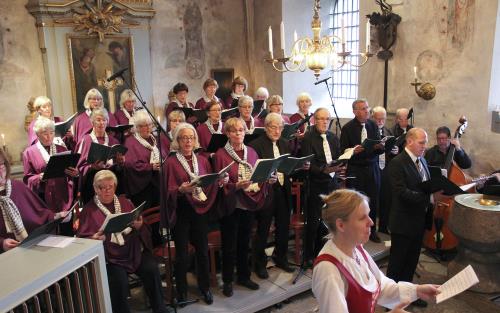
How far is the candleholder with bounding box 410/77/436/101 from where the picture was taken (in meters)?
6.70

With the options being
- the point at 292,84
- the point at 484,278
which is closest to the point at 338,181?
the point at 484,278

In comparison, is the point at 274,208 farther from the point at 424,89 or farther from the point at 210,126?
the point at 424,89

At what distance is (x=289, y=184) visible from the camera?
16.1 feet

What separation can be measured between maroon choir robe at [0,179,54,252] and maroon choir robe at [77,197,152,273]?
0.27m

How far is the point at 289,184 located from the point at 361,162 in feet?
3.93

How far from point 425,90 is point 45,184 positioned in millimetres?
5396

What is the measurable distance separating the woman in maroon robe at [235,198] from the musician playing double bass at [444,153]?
2.45 metres

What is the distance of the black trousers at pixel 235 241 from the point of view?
4344mm

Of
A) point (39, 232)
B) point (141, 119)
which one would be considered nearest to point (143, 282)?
point (39, 232)

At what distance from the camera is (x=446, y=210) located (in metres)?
5.34

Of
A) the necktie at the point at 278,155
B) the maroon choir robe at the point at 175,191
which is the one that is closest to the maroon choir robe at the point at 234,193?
the maroon choir robe at the point at 175,191

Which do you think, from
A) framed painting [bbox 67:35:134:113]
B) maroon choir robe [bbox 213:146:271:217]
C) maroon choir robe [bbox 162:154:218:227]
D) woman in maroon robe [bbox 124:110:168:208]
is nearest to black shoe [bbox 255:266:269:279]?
maroon choir robe [bbox 213:146:271:217]

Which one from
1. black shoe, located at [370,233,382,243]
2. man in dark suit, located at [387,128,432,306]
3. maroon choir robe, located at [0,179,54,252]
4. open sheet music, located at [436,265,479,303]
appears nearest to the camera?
open sheet music, located at [436,265,479,303]

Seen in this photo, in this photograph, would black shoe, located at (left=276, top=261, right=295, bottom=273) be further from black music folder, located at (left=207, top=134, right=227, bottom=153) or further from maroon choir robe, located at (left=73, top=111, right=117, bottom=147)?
maroon choir robe, located at (left=73, top=111, right=117, bottom=147)
